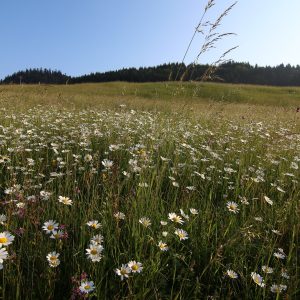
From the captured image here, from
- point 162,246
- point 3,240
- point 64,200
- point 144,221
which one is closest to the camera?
point 3,240

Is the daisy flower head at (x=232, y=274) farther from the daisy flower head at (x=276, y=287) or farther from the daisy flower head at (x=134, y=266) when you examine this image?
the daisy flower head at (x=134, y=266)

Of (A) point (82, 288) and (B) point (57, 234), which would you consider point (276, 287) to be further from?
(B) point (57, 234)

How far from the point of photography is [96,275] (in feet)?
6.34

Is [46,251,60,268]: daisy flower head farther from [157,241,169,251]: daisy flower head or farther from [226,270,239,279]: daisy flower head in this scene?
[226,270,239,279]: daisy flower head

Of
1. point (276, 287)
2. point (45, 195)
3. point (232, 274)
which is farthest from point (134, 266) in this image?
point (45, 195)

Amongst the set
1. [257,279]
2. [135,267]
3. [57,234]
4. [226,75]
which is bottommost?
[257,279]

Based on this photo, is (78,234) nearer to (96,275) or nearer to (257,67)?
(96,275)

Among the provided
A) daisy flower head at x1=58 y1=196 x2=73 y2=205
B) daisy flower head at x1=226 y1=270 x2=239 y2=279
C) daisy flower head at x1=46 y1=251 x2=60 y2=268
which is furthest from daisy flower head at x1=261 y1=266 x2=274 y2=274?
daisy flower head at x1=58 y1=196 x2=73 y2=205

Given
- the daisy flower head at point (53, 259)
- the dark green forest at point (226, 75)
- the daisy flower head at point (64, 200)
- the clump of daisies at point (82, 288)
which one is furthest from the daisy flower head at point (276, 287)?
the dark green forest at point (226, 75)

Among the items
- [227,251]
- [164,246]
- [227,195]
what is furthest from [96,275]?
[227,195]

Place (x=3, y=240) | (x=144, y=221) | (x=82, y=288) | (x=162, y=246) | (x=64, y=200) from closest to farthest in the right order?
(x=82, y=288) → (x=3, y=240) → (x=162, y=246) → (x=144, y=221) → (x=64, y=200)

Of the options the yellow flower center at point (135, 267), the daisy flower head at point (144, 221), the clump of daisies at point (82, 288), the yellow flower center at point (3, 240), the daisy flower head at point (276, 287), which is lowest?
the daisy flower head at point (276, 287)

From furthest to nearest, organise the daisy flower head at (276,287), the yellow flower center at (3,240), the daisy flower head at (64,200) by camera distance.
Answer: the daisy flower head at (64,200) < the daisy flower head at (276,287) < the yellow flower center at (3,240)

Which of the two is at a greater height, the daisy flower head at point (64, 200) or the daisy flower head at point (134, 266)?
the daisy flower head at point (64, 200)
